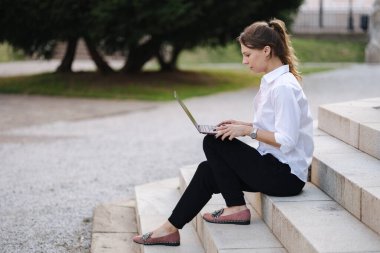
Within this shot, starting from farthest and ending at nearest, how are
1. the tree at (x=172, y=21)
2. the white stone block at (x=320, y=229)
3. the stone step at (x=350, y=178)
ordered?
the tree at (x=172, y=21), the stone step at (x=350, y=178), the white stone block at (x=320, y=229)

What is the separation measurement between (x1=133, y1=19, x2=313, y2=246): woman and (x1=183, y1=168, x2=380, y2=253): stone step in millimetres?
133

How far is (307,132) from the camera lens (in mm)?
4512

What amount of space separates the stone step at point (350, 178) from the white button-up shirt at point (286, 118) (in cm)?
Answer: 25

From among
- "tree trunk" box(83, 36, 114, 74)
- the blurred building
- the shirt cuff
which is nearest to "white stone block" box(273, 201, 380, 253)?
the shirt cuff

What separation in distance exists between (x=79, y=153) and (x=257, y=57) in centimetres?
486

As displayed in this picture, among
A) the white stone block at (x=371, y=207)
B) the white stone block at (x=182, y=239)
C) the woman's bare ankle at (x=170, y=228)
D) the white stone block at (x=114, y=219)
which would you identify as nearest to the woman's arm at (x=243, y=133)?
the white stone block at (x=371, y=207)

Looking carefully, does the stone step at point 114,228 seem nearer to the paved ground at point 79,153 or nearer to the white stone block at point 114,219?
the white stone block at point 114,219

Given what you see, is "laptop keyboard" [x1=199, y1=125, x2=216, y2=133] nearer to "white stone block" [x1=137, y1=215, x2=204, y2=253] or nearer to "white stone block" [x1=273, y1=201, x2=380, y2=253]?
"white stone block" [x1=273, y1=201, x2=380, y2=253]

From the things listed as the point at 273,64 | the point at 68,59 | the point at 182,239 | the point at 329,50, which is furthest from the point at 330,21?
Result: the point at 273,64

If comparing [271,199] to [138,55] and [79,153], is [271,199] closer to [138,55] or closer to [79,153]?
[79,153]

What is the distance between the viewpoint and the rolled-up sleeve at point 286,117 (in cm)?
431

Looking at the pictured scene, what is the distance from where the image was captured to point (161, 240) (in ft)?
15.5

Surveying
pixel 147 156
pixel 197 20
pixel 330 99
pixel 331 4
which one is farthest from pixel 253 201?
pixel 331 4

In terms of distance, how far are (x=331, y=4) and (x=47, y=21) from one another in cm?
2612
